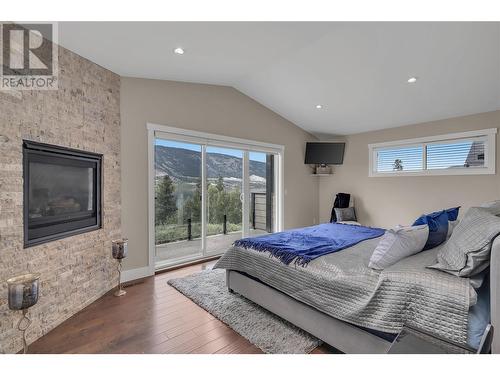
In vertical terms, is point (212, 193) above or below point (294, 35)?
below

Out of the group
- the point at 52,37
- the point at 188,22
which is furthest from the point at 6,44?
the point at 188,22

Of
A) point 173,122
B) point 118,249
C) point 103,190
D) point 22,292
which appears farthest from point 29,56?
point 118,249

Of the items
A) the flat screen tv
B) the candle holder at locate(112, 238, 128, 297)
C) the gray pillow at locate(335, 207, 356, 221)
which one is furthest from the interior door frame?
the gray pillow at locate(335, 207, 356, 221)

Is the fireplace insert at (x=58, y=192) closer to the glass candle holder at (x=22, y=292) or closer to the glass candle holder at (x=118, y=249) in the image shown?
the glass candle holder at (x=118, y=249)

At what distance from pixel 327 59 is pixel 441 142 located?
2.76 metres

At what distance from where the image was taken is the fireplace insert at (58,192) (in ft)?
6.57

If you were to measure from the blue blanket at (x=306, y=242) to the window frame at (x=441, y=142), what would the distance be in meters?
2.11

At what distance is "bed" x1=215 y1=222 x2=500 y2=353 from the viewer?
129 centimetres

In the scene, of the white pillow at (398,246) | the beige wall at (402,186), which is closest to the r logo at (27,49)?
the white pillow at (398,246)

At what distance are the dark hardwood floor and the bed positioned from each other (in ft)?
0.93

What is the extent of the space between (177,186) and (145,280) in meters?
1.36
